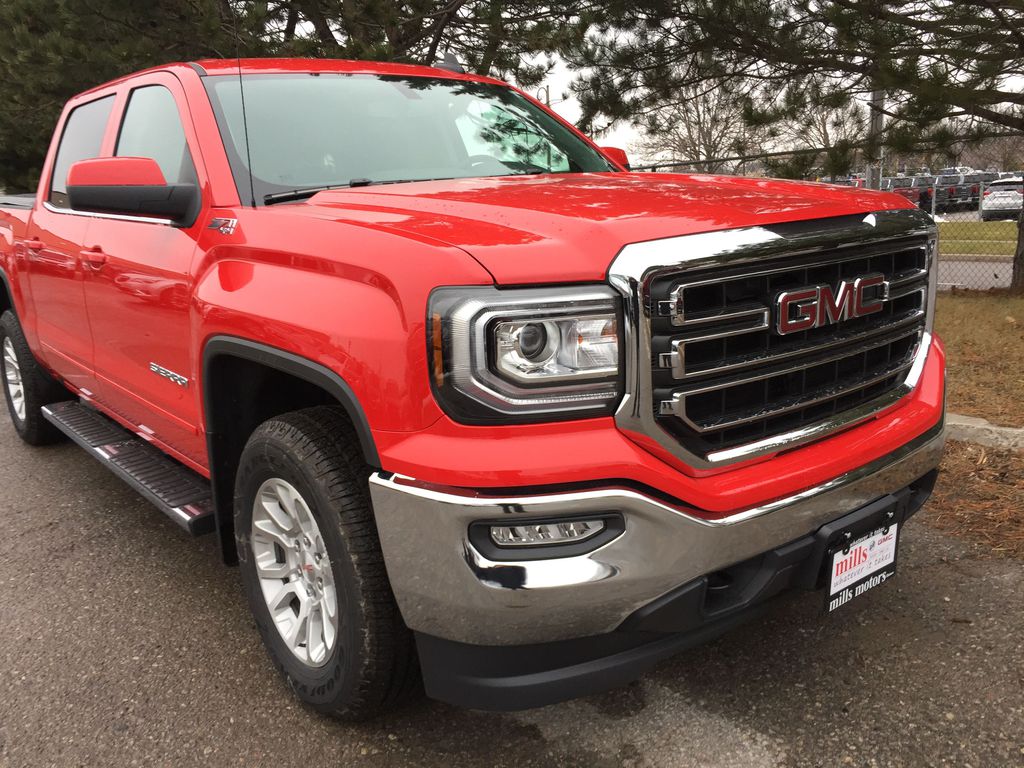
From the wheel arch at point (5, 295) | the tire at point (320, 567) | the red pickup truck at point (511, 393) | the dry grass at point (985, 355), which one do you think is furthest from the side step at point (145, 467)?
the dry grass at point (985, 355)

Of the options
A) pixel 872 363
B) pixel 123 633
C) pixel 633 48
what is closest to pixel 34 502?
pixel 123 633

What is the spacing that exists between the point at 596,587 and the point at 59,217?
11.6ft

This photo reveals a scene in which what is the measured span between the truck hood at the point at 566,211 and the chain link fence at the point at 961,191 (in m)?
3.36

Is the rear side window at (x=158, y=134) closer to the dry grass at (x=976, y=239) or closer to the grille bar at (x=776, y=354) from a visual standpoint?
the grille bar at (x=776, y=354)

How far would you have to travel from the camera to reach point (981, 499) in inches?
152

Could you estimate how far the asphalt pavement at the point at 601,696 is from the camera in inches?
93.6

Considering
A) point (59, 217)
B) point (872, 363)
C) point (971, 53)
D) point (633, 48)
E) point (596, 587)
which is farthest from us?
point (633, 48)

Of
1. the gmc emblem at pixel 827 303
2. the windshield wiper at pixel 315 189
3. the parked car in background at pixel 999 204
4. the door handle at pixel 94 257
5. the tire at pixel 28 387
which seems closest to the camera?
the gmc emblem at pixel 827 303

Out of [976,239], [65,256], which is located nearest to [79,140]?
[65,256]

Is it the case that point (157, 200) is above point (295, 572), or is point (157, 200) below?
above

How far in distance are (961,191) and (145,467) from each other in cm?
1397

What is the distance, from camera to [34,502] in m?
4.41

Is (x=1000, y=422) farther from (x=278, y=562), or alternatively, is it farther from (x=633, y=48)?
(x=633, y=48)

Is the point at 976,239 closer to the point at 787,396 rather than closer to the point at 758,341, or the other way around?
the point at 787,396
